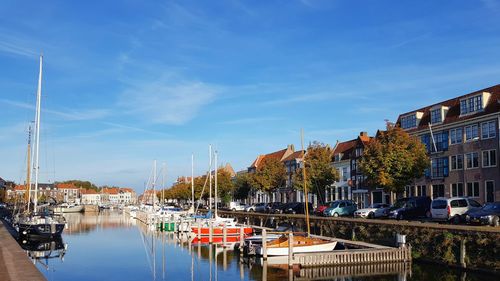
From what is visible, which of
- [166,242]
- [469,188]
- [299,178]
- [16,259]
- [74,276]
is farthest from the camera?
[299,178]

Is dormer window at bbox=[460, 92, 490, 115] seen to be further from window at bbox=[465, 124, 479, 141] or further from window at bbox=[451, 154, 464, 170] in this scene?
window at bbox=[451, 154, 464, 170]

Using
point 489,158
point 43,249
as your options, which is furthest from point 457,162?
point 43,249

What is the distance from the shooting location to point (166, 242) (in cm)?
5166

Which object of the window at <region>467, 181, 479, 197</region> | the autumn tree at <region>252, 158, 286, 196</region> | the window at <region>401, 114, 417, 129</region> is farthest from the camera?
the autumn tree at <region>252, 158, 286, 196</region>

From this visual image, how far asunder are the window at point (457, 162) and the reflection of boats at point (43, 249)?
4232 centimetres

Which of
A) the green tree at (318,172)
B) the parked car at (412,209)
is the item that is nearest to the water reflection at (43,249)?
the parked car at (412,209)

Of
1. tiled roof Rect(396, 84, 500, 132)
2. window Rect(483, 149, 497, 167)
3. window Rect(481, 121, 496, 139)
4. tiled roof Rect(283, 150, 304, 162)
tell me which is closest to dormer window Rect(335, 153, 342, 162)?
tiled roof Rect(283, 150, 304, 162)

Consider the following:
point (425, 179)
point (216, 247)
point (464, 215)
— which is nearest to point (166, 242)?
point (216, 247)

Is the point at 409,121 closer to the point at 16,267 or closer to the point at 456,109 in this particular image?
the point at 456,109

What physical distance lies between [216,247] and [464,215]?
2054 centimetres

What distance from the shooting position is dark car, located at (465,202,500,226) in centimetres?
3541

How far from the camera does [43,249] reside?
146ft

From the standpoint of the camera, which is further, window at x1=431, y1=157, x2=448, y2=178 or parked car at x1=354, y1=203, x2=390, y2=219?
window at x1=431, y1=157, x2=448, y2=178

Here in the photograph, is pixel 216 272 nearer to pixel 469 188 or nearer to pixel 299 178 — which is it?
pixel 469 188
